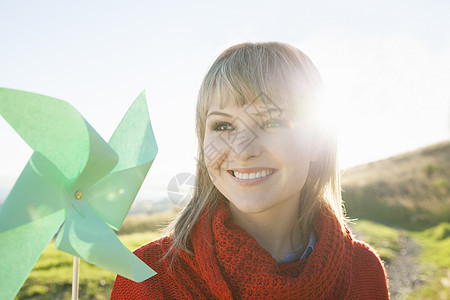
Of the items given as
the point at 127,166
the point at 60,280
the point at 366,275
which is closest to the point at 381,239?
the point at 366,275

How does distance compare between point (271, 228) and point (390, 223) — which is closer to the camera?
point (271, 228)

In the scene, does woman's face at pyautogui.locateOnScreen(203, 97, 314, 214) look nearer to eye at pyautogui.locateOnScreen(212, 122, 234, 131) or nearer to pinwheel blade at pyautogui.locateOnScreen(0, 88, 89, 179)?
eye at pyautogui.locateOnScreen(212, 122, 234, 131)

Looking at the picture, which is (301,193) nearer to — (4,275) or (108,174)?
(108,174)

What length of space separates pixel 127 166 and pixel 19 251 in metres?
0.53

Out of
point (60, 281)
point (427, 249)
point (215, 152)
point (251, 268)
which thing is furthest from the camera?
point (427, 249)

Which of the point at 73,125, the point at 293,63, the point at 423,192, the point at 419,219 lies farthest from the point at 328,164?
the point at 423,192

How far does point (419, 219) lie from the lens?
10516mm

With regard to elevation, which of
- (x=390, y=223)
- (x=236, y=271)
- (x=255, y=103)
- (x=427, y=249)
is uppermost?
(x=255, y=103)

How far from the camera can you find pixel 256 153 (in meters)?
1.59

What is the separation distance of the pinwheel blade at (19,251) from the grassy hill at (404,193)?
9.93m

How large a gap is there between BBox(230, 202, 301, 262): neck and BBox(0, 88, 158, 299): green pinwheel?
1.74 ft

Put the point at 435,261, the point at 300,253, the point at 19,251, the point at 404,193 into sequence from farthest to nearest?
the point at 404,193 < the point at 435,261 < the point at 300,253 < the point at 19,251

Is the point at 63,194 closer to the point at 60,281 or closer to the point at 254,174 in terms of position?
the point at 254,174

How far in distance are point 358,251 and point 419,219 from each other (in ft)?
32.1
